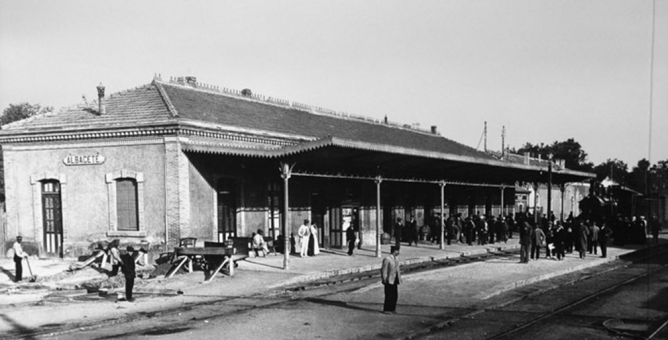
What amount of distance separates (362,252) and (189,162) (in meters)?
8.05

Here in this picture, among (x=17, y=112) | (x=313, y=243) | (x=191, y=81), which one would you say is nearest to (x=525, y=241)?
(x=313, y=243)

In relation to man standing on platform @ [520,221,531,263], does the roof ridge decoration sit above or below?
above

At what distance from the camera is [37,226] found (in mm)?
21266

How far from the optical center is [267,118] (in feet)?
82.7

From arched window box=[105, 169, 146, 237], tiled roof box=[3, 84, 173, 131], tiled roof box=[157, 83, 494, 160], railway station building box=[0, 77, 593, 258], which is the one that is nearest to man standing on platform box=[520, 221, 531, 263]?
railway station building box=[0, 77, 593, 258]

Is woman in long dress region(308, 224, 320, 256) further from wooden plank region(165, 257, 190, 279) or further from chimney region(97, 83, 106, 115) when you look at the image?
chimney region(97, 83, 106, 115)

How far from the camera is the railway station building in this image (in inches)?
747

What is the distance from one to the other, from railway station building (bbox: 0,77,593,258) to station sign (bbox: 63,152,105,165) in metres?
0.03

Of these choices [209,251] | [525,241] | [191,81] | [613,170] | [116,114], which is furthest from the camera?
[613,170]

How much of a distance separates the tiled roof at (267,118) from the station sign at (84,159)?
304cm

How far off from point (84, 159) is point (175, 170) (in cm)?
379

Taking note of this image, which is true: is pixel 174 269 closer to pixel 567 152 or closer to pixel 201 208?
pixel 201 208

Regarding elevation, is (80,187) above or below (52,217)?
above

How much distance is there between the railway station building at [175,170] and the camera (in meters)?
19.0
